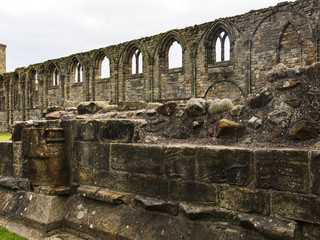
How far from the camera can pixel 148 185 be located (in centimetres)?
287

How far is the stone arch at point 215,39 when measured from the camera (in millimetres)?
15570

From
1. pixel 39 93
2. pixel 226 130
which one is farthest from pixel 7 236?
pixel 39 93

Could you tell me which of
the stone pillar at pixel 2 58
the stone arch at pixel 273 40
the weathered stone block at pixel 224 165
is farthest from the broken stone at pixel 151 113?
the stone pillar at pixel 2 58

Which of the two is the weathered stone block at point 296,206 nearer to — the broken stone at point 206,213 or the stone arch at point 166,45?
the broken stone at point 206,213

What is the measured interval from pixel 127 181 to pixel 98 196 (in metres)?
0.40

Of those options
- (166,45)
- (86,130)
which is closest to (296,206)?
(86,130)

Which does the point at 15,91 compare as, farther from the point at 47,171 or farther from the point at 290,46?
the point at 47,171

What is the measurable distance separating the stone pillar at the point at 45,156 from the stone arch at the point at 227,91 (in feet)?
41.9

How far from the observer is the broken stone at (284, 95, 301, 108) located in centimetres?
244

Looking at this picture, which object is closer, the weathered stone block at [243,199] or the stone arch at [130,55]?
the weathered stone block at [243,199]

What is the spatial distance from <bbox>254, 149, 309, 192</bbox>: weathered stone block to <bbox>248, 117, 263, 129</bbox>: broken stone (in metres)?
0.44

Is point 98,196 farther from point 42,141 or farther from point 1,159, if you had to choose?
point 1,159

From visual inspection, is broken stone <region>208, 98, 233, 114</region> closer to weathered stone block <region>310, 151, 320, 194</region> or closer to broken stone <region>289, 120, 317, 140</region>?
broken stone <region>289, 120, 317, 140</region>

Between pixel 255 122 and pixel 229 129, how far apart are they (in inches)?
9.7
